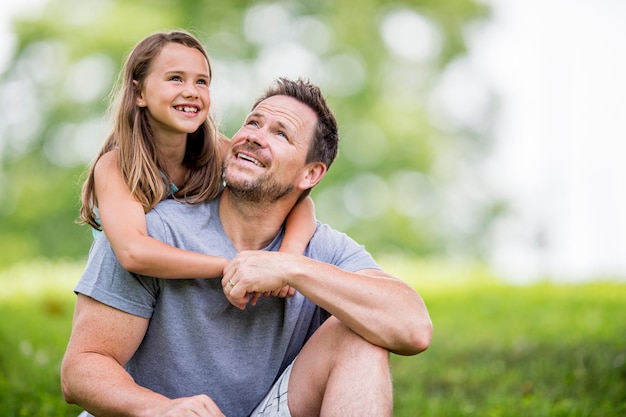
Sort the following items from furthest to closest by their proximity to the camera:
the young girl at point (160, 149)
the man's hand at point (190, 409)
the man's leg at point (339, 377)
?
the young girl at point (160, 149), the man's leg at point (339, 377), the man's hand at point (190, 409)

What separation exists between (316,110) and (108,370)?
152cm

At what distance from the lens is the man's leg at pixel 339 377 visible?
3057mm

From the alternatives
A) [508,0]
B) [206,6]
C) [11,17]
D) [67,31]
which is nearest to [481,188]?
[508,0]

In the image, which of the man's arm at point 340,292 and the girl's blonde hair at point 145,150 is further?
the girl's blonde hair at point 145,150

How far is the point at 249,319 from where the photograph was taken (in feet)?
11.2

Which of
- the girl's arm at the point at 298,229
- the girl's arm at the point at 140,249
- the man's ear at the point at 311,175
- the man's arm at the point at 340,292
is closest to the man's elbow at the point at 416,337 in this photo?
the man's arm at the point at 340,292

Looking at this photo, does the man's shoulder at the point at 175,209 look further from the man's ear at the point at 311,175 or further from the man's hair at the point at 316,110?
the man's hair at the point at 316,110

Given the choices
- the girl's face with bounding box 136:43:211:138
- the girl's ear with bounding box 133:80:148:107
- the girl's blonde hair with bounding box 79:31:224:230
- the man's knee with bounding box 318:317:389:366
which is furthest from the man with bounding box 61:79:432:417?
the girl's ear with bounding box 133:80:148:107

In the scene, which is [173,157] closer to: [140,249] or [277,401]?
[140,249]

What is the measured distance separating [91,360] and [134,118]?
1.31m

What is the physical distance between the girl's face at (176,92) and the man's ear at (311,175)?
0.55 m

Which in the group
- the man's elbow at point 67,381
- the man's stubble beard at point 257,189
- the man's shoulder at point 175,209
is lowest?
the man's elbow at point 67,381

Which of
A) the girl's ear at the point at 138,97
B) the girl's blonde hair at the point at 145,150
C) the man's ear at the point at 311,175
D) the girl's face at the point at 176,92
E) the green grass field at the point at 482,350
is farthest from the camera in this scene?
the green grass field at the point at 482,350

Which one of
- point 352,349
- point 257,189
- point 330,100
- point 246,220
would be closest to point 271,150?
point 257,189
